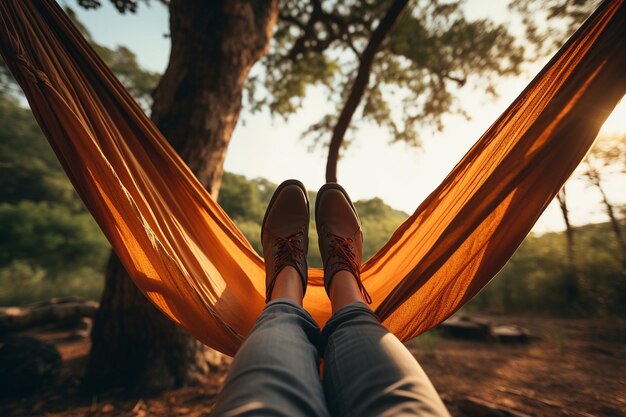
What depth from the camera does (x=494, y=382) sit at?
1.33 metres

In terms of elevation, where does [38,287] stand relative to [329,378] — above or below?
below

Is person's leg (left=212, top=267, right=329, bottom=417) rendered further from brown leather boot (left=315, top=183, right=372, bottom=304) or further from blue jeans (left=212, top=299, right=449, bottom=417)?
brown leather boot (left=315, top=183, right=372, bottom=304)

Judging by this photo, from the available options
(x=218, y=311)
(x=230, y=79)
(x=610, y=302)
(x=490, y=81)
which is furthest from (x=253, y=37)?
(x=610, y=302)

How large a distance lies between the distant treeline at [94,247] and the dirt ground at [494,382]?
1104mm

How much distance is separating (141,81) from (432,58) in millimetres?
6005

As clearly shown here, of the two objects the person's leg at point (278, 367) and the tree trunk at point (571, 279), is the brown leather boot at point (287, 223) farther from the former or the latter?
the tree trunk at point (571, 279)

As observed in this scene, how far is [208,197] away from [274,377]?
680 millimetres

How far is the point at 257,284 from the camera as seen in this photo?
3.16 ft

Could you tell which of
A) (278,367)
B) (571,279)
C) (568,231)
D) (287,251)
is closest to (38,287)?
(287,251)

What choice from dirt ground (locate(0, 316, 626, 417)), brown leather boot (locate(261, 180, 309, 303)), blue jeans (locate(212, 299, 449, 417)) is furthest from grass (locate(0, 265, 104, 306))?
blue jeans (locate(212, 299, 449, 417))

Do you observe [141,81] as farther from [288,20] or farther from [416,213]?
[416,213]

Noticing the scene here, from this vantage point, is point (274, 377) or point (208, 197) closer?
point (274, 377)

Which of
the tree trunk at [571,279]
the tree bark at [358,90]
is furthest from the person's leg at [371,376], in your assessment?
the tree trunk at [571,279]

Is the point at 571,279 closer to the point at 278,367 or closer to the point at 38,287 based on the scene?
the point at 278,367
